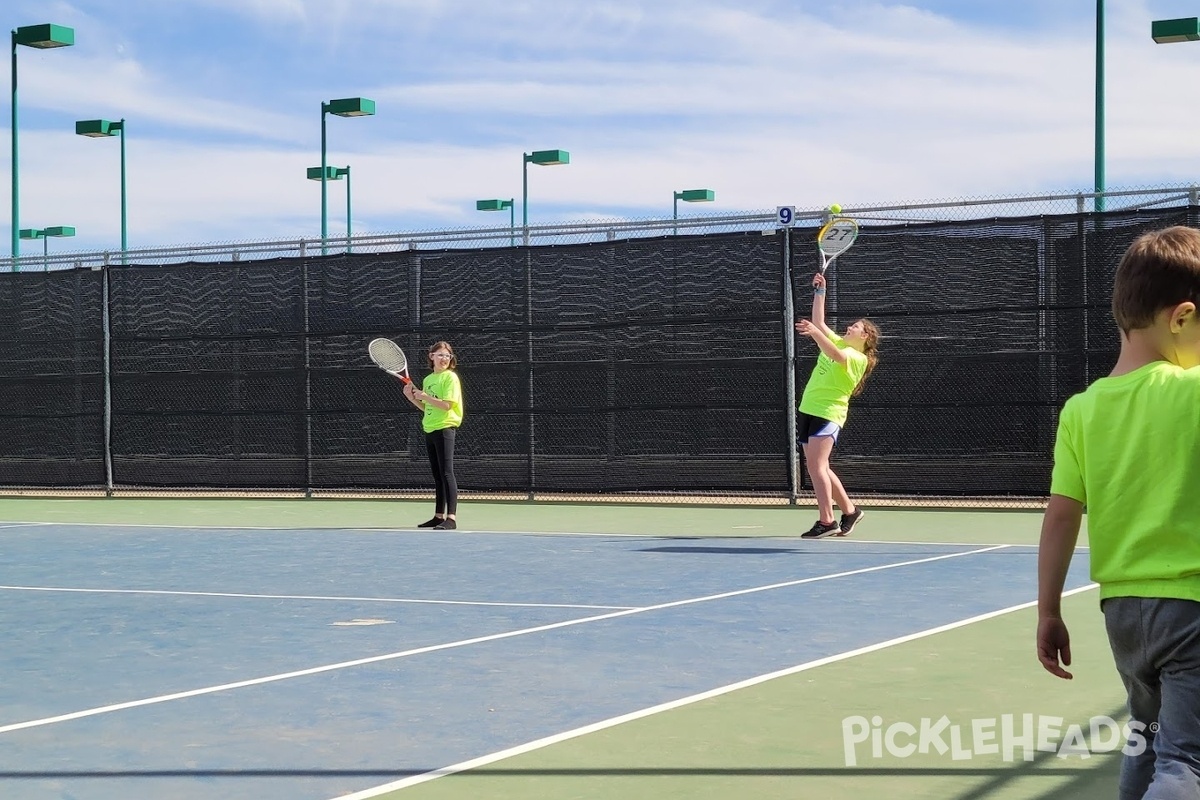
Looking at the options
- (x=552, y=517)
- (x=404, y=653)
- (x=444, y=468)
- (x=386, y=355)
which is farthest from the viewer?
(x=552, y=517)

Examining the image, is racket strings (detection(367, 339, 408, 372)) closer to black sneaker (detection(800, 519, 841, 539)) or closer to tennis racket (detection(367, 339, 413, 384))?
tennis racket (detection(367, 339, 413, 384))

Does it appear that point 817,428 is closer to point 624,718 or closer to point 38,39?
point 624,718

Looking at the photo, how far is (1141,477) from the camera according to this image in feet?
10.2

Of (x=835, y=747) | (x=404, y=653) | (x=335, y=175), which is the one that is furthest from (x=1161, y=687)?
(x=335, y=175)

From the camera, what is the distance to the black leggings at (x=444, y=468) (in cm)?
1352

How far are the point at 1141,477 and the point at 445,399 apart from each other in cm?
1075

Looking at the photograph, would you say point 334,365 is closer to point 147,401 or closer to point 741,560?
point 147,401

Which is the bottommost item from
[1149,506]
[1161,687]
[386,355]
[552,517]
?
[552,517]

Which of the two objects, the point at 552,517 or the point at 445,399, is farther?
the point at 552,517

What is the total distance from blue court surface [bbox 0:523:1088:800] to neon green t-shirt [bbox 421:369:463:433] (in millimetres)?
1520

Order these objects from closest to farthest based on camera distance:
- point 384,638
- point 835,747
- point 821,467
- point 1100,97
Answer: point 835,747
point 384,638
point 821,467
point 1100,97

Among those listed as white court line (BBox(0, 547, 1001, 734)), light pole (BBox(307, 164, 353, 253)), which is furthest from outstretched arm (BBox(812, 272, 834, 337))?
light pole (BBox(307, 164, 353, 253))

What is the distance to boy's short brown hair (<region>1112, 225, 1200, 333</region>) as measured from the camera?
9.78 feet
